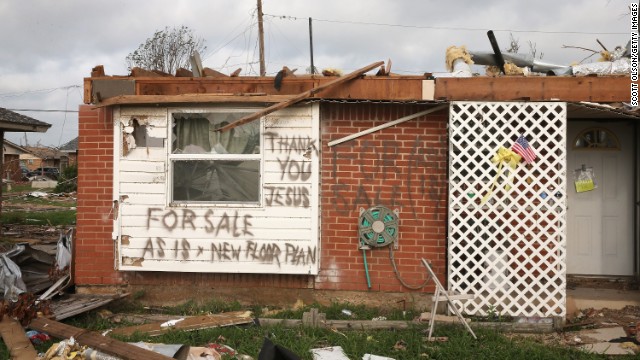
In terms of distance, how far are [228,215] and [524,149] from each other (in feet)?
11.6

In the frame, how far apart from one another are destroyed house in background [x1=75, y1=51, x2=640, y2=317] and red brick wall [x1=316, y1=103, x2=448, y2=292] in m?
0.01

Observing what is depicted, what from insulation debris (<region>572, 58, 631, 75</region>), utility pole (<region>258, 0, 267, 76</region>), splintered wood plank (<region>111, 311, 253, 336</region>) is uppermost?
utility pole (<region>258, 0, 267, 76</region>)

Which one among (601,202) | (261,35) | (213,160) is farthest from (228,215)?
(261,35)

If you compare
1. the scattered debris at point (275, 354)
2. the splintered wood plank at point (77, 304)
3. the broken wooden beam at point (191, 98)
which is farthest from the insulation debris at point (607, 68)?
the splintered wood plank at point (77, 304)

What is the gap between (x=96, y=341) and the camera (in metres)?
4.94

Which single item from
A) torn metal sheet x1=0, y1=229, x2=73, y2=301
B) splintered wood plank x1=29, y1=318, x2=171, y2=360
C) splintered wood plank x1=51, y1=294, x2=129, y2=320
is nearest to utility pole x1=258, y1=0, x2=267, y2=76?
torn metal sheet x1=0, y1=229, x2=73, y2=301

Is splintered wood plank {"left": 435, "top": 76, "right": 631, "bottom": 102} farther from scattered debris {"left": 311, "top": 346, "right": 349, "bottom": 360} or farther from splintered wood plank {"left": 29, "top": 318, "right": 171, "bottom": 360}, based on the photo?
splintered wood plank {"left": 29, "top": 318, "right": 171, "bottom": 360}

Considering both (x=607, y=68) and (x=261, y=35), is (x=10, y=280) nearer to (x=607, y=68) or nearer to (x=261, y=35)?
(x=607, y=68)

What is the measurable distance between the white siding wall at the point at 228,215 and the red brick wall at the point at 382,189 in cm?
25

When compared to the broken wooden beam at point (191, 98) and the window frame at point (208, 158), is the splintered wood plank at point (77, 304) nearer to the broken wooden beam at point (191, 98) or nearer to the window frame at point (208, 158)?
the window frame at point (208, 158)

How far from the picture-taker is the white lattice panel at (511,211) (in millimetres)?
5961

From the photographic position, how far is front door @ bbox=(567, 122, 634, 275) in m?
7.31

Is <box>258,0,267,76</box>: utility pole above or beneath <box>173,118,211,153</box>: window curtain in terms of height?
above

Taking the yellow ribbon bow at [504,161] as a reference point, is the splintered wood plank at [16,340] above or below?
below
